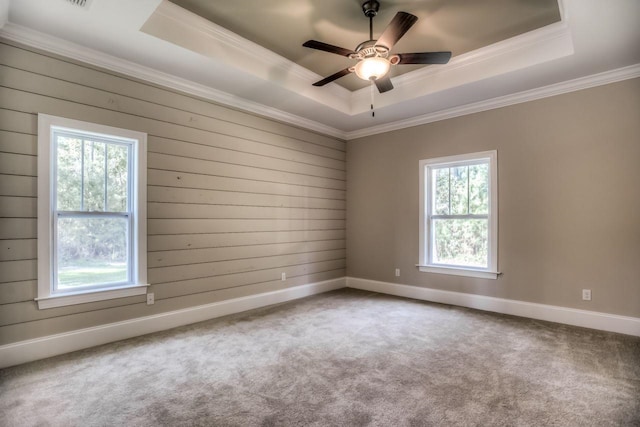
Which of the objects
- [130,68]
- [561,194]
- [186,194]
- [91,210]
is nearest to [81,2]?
[130,68]

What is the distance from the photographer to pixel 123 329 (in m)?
3.24

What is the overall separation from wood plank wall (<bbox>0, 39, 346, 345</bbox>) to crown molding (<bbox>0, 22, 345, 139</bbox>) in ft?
0.23

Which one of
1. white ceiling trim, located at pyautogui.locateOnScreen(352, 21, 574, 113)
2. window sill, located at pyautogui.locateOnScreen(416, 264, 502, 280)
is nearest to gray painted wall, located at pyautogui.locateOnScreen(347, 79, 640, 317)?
window sill, located at pyautogui.locateOnScreen(416, 264, 502, 280)

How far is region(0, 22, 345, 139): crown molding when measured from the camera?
274cm

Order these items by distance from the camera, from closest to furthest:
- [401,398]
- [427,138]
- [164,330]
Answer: [401,398] → [164,330] → [427,138]

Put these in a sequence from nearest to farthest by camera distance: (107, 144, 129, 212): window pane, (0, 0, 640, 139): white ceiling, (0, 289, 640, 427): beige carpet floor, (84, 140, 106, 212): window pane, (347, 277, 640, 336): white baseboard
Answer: (0, 289, 640, 427): beige carpet floor
(0, 0, 640, 139): white ceiling
(84, 140, 106, 212): window pane
(107, 144, 129, 212): window pane
(347, 277, 640, 336): white baseboard

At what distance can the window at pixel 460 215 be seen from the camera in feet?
14.0

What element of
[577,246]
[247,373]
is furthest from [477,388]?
[577,246]

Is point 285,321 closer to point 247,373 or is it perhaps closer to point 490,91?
point 247,373

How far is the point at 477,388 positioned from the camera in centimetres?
233

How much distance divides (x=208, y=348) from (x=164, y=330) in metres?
0.80

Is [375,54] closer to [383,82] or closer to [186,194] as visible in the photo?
[383,82]

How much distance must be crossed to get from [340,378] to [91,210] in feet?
9.10

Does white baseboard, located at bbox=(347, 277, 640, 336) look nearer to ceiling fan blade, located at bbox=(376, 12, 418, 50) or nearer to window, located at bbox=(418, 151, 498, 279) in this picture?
window, located at bbox=(418, 151, 498, 279)
